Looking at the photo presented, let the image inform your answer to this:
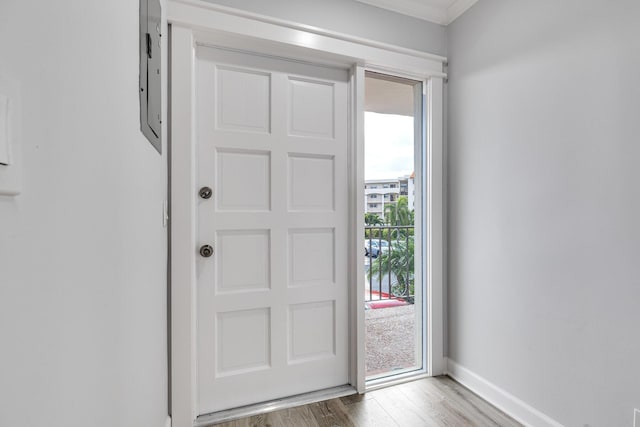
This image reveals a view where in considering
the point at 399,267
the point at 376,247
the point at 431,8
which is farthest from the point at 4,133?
the point at 376,247

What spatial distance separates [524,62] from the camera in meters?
1.61

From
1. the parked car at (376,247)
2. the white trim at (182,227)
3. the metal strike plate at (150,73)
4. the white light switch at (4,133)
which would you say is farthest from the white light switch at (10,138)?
the parked car at (376,247)

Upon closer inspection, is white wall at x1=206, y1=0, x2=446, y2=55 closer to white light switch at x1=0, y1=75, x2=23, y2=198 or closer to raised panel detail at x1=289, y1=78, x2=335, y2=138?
raised panel detail at x1=289, y1=78, x2=335, y2=138

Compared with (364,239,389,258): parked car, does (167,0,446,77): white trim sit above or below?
above

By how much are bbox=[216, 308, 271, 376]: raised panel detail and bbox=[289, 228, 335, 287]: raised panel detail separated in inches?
10.7

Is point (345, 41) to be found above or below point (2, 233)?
above

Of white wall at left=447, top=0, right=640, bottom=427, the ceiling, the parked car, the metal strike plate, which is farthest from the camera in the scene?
the parked car

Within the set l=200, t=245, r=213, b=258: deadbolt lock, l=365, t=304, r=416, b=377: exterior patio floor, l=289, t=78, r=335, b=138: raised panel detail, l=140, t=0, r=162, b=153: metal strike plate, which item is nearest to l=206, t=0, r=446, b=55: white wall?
l=289, t=78, r=335, b=138: raised panel detail

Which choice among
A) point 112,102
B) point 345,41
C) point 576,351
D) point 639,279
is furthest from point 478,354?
point 112,102

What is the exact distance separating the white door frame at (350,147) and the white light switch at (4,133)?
4.15 feet

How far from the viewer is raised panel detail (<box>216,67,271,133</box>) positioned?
1672mm

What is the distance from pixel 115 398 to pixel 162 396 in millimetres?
793

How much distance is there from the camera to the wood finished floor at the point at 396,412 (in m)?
1.59

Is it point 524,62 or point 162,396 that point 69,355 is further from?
point 524,62
